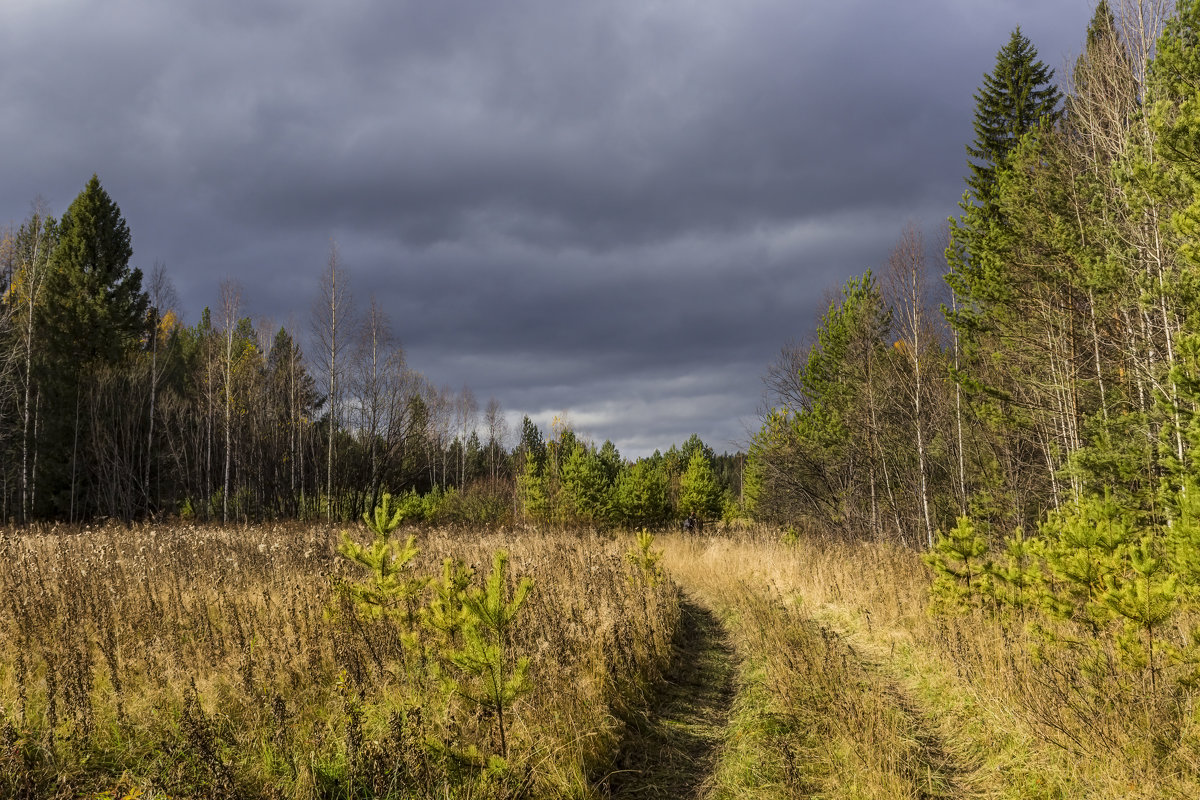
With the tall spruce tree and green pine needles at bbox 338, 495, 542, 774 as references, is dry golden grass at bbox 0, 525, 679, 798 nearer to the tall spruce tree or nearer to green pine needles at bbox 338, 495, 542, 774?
green pine needles at bbox 338, 495, 542, 774

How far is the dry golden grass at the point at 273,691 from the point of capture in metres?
3.40

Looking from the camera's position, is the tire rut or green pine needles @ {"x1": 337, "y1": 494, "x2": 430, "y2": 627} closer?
the tire rut

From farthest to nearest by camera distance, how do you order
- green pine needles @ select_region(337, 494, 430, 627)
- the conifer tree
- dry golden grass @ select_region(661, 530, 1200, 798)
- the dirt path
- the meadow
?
the conifer tree < green pine needles @ select_region(337, 494, 430, 627) < the dirt path < dry golden grass @ select_region(661, 530, 1200, 798) < the meadow

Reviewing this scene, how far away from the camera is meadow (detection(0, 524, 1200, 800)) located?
11.5ft

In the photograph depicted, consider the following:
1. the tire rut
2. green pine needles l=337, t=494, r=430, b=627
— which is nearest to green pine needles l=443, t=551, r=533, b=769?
green pine needles l=337, t=494, r=430, b=627

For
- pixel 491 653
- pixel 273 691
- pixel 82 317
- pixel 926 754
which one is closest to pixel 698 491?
pixel 82 317

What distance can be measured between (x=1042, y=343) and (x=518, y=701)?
38.5ft

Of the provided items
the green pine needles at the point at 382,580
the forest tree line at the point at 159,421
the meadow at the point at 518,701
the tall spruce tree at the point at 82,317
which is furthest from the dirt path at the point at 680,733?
the tall spruce tree at the point at 82,317

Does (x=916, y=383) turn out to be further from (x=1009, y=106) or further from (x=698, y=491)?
(x=698, y=491)

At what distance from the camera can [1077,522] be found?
5.82 metres

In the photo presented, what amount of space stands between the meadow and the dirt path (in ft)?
0.07

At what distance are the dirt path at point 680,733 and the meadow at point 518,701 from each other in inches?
0.9

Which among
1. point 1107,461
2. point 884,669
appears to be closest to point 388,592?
point 884,669

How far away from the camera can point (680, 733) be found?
197 inches
